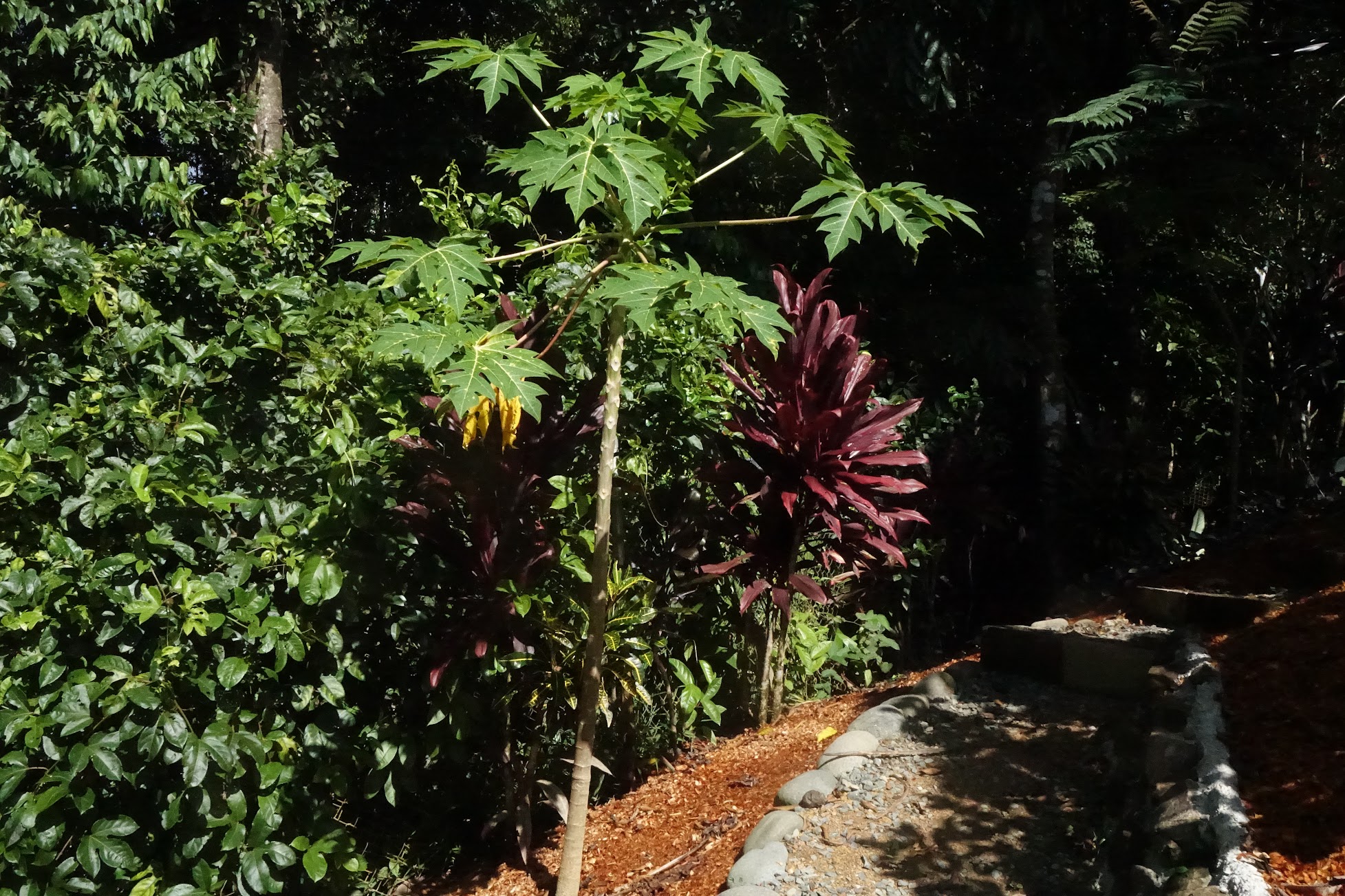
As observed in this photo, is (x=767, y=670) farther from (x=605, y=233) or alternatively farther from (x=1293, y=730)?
(x=605, y=233)

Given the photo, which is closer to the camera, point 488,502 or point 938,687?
point 488,502

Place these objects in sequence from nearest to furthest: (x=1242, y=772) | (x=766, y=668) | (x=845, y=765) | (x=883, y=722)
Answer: (x=1242, y=772), (x=845, y=765), (x=883, y=722), (x=766, y=668)

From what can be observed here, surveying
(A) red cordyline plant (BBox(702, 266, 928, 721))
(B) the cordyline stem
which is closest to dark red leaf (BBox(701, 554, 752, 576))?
(A) red cordyline plant (BBox(702, 266, 928, 721))

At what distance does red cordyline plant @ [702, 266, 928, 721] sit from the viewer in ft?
13.9

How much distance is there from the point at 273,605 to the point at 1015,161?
24.6 ft

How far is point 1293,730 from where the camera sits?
311 cm

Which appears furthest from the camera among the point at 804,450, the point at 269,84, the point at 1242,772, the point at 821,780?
the point at 269,84

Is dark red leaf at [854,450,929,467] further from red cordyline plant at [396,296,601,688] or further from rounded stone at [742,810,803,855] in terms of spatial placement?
rounded stone at [742,810,803,855]

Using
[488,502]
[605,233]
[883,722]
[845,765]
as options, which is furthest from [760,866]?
[605,233]

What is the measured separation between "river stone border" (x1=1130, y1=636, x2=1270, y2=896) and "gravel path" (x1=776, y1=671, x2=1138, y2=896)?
0.27m

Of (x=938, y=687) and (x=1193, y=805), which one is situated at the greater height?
(x=1193, y=805)

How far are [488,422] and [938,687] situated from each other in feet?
7.34

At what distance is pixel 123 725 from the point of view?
3.12m

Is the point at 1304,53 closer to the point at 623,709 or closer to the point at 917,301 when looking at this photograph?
the point at 623,709
